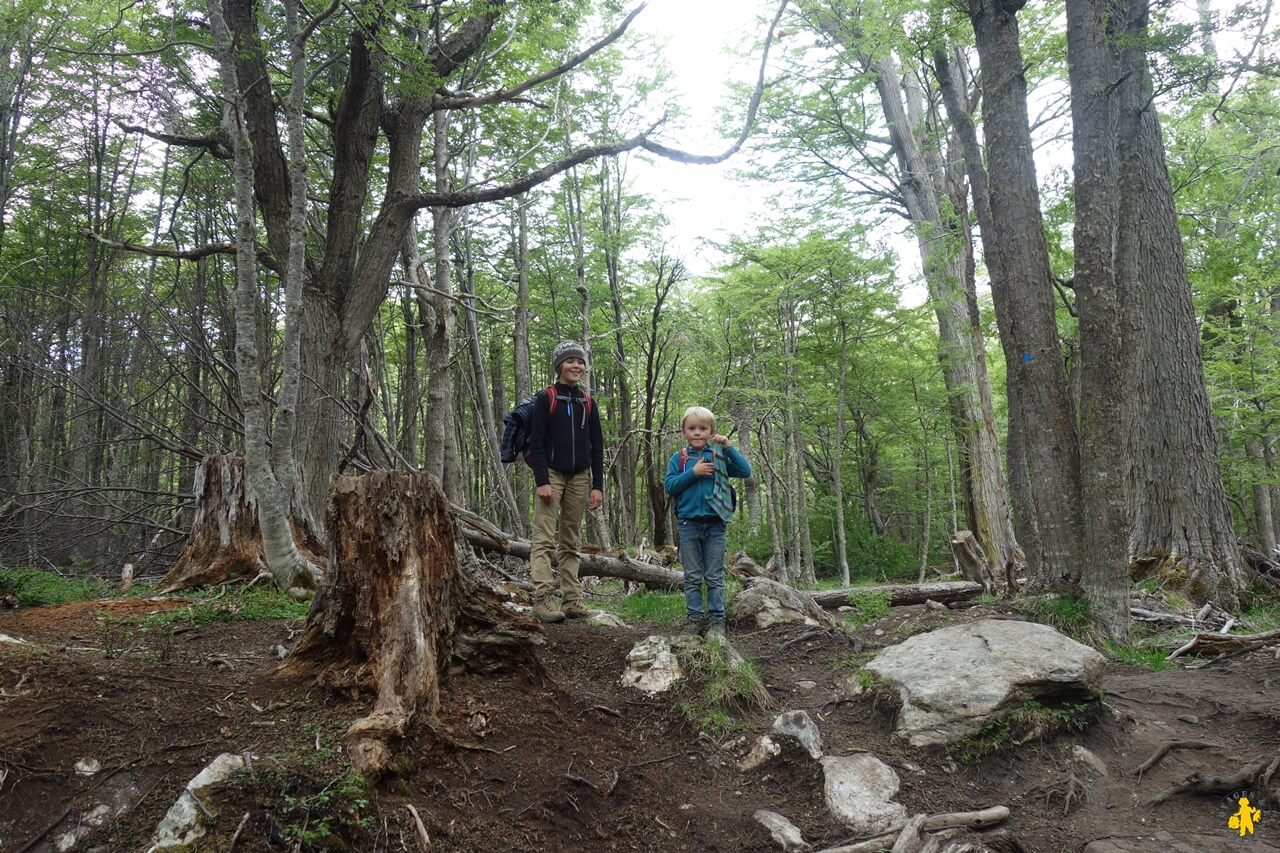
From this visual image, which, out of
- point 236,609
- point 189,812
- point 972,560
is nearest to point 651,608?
point 236,609

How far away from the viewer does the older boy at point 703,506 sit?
4648 millimetres

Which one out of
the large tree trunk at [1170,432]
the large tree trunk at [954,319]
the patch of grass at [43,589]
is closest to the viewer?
the patch of grass at [43,589]

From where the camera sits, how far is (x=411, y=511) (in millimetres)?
3402

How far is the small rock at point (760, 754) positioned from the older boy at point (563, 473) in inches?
89.4

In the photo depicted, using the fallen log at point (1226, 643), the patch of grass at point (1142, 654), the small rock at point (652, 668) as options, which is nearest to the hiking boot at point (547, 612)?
the small rock at point (652, 668)

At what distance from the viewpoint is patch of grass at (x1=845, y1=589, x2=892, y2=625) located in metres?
6.61

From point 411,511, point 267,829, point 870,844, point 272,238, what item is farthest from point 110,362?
point 870,844

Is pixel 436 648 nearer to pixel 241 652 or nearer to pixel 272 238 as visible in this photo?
pixel 241 652

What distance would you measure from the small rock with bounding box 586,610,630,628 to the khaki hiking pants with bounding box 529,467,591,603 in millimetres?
225

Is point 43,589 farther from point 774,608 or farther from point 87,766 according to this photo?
point 774,608

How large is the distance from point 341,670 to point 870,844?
2570 mm

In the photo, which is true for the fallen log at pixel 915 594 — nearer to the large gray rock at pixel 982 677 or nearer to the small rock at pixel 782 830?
the large gray rock at pixel 982 677

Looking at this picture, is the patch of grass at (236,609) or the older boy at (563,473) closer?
the patch of grass at (236,609)

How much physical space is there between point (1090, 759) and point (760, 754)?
165 cm
